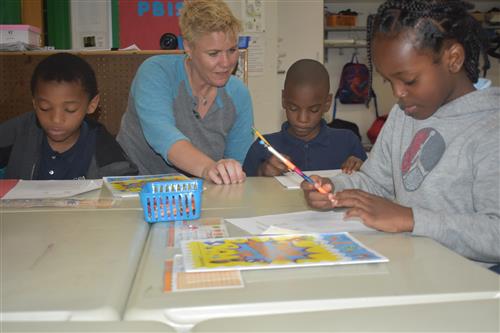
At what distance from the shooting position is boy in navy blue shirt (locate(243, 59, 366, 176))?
203cm

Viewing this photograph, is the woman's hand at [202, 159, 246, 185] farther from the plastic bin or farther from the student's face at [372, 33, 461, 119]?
the plastic bin

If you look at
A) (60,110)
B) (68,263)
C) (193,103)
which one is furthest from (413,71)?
(60,110)

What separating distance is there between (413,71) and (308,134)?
3.45 ft

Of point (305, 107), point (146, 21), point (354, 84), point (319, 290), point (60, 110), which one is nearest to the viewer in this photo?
point (319, 290)

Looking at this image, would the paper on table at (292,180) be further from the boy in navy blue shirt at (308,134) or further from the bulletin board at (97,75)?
the bulletin board at (97,75)

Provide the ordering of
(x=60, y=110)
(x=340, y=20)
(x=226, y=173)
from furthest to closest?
(x=340, y=20) → (x=60, y=110) → (x=226, y=173)

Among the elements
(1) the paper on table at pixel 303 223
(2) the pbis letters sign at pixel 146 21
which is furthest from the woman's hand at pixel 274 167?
(2) the pbis letters sign at pixel 146 21

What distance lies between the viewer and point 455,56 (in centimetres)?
106

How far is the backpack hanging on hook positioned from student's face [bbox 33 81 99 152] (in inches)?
154

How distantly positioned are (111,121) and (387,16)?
2144mm

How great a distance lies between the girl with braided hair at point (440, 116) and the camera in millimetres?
953

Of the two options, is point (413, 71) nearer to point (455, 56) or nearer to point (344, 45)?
point (455, 56)

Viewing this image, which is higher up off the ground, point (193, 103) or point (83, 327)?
point (193, 103)

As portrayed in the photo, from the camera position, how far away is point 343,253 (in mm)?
769
